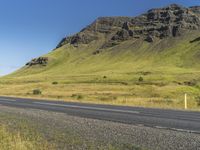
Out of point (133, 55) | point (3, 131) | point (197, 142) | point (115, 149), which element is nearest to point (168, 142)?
point (197, 142)

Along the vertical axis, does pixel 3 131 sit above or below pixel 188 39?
below

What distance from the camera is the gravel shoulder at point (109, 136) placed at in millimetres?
9523

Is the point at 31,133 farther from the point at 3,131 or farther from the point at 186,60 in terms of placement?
the point at 186,60

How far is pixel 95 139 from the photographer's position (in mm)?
10633

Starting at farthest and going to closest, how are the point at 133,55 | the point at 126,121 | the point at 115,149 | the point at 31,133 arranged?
the point at 133,55
the point at 126,121
the point at 31,133
the point at 115,149

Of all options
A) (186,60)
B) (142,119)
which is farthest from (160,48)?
(142,119)

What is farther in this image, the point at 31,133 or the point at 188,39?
the point at 188,39

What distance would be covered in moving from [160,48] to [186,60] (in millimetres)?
25053

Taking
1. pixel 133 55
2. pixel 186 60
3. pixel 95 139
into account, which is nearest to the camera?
pixel 95 139

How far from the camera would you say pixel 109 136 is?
1112 cm

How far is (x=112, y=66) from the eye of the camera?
177125 mm

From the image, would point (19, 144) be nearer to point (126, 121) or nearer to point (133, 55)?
point (126, 121)

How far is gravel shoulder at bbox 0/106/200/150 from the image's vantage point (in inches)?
375

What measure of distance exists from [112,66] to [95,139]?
6561 inches
